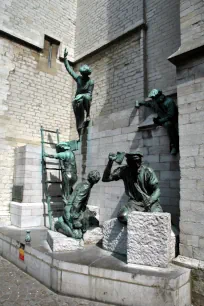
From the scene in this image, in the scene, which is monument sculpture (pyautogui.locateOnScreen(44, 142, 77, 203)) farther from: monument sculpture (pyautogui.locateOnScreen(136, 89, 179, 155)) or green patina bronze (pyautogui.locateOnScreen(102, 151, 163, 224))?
monument sculpture (pyautogui.locateOnScreen(136, 89, 179, 155))

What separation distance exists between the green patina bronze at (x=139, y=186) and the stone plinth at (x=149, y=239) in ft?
1.46

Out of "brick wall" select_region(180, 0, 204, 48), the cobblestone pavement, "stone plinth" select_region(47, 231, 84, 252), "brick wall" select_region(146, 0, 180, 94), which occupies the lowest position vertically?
the cobblestone pavement

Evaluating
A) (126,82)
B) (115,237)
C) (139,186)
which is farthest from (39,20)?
(115,237)

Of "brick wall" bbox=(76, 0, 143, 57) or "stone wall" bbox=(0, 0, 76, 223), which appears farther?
"brick wall" bbox=(76, 0, 143, 57)

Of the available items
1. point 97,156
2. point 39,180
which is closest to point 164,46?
point 97,156

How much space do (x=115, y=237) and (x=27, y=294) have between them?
168 cm

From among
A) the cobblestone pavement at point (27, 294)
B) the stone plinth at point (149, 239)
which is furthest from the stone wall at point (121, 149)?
the cobblestone pavement at point (27, 294)

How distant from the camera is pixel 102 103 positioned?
8586 millimetres

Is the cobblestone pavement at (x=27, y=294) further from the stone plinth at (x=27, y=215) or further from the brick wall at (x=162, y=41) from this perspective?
the brick wall at (x=162, y=41)

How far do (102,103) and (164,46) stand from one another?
2717mm

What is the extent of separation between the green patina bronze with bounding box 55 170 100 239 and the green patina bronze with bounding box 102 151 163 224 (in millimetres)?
508

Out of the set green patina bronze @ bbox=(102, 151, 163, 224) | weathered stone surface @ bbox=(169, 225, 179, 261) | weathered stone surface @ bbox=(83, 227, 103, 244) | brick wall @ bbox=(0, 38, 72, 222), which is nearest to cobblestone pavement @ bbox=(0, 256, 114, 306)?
weathered stone surface @ bbox=(83, 227, 103, 244)

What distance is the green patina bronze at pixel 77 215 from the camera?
182 inches

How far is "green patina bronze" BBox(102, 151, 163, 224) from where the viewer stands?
417cm
